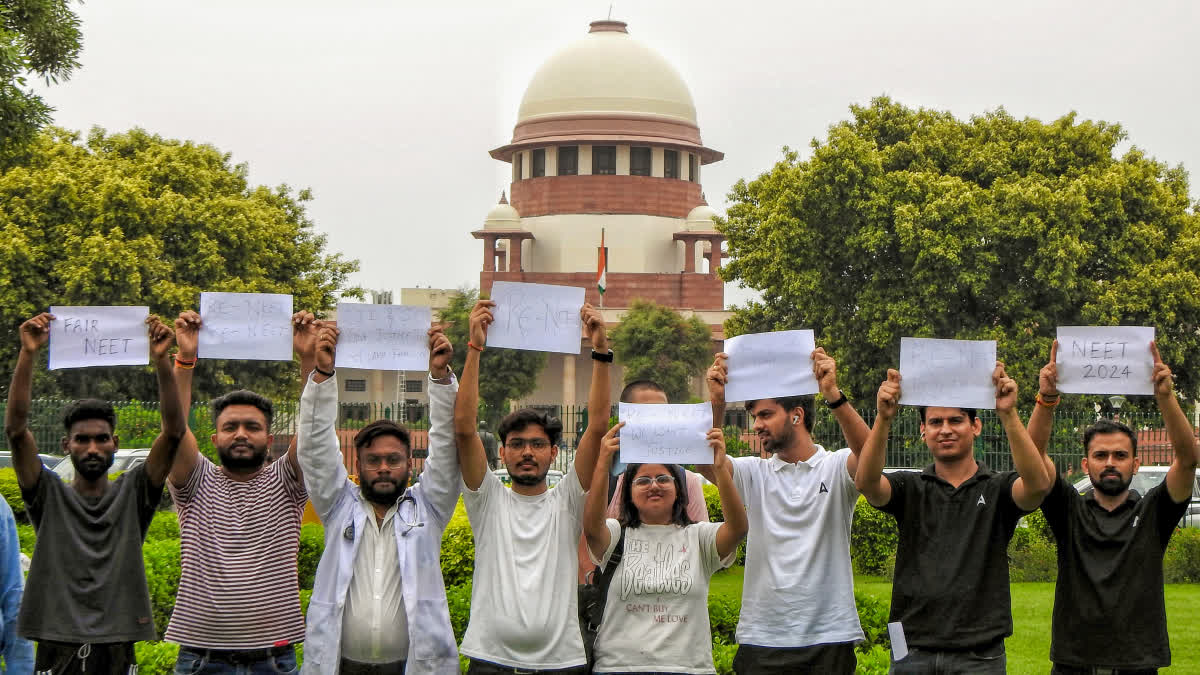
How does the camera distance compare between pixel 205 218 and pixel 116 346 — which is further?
pixel 205 218

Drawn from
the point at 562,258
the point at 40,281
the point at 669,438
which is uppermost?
the point at 562,258

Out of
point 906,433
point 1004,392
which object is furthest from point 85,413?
point 906,433

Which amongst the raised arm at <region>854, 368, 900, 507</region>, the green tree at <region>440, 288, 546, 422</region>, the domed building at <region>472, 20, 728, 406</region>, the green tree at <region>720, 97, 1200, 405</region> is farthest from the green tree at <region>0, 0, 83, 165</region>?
the domed building at <region>472, 20, 728, 406</region>

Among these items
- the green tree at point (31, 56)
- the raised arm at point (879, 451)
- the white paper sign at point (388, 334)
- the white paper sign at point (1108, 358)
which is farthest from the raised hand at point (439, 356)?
the green tree at point (31, 56)

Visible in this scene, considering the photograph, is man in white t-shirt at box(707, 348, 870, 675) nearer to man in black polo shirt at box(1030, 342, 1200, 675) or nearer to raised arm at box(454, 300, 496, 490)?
man in black polo shirt at box(1030, 342, 1200, 675)

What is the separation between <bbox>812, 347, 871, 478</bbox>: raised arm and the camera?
5176 millimetres

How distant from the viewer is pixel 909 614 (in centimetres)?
503

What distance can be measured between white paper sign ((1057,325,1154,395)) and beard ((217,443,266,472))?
8.93 feet

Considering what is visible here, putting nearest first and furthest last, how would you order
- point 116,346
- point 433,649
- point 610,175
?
point 433,649 < point 116,346 < point 610,175

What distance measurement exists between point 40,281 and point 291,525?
74.1 feet

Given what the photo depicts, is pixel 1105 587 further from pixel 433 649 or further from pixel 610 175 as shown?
pixel 610 175

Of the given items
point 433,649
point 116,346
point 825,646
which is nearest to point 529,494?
point 433,649

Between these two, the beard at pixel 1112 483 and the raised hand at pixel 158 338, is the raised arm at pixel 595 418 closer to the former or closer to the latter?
the raised hand at pixel 158 338

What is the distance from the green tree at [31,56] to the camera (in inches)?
497
